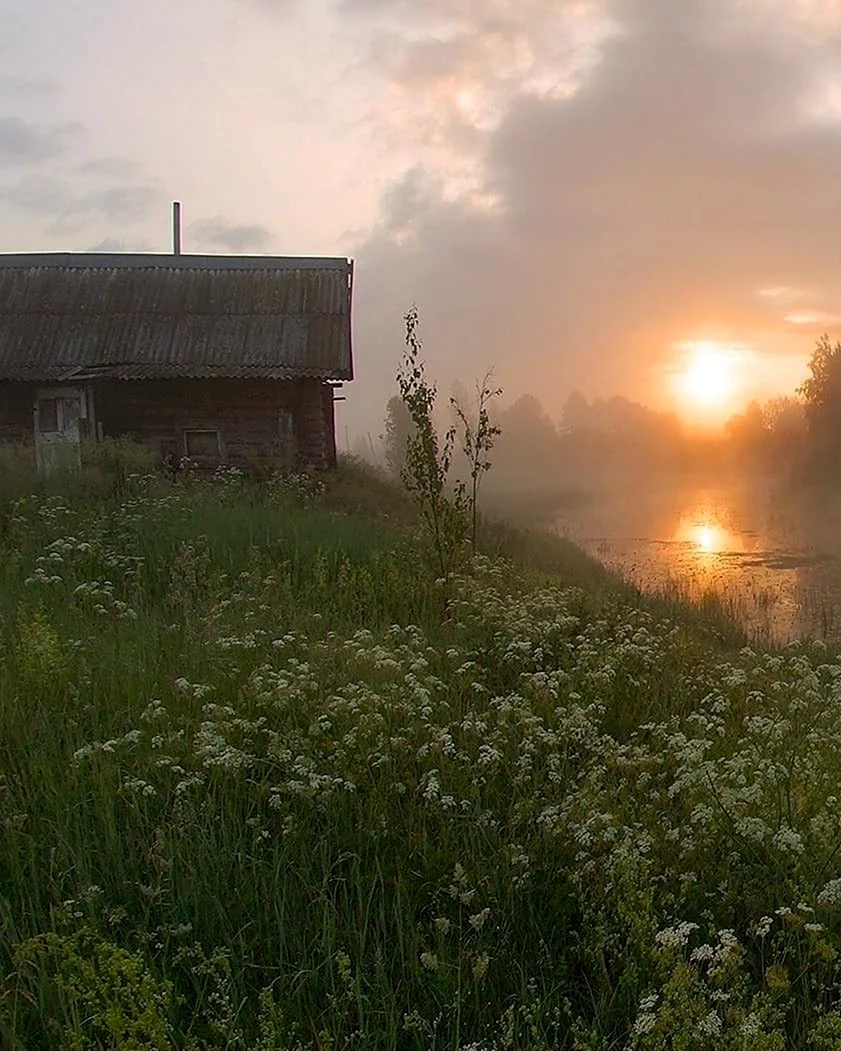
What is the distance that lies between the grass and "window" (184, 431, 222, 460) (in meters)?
13.4

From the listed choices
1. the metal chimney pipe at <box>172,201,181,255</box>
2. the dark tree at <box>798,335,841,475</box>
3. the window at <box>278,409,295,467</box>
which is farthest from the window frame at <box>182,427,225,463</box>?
the dark tree at <box>798,335,841,475</box>

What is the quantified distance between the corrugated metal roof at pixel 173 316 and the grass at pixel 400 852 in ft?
44.2

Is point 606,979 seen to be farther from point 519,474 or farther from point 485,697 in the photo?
point 519,474

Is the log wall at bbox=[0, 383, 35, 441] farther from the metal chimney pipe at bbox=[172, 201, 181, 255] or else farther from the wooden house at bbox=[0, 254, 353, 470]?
the metal chimney pipe at bbox=[172, 201, 181, 255]

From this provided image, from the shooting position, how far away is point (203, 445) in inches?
752

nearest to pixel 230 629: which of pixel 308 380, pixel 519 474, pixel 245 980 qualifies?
pixel 245 980

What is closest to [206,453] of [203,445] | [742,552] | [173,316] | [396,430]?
[203,445]

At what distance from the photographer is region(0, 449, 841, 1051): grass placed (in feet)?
8.73

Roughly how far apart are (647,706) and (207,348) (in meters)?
15.7

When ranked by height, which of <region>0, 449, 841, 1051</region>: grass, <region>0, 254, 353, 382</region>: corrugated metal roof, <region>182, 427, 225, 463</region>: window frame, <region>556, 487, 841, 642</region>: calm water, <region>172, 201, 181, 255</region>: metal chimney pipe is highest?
<region>172, 201, 181, 255</region>: metal chimney pipe

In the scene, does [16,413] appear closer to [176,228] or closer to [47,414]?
[47,414]

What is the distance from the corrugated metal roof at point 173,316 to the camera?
60.4ft

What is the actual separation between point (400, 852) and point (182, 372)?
16.3m

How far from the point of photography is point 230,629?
6055mm
